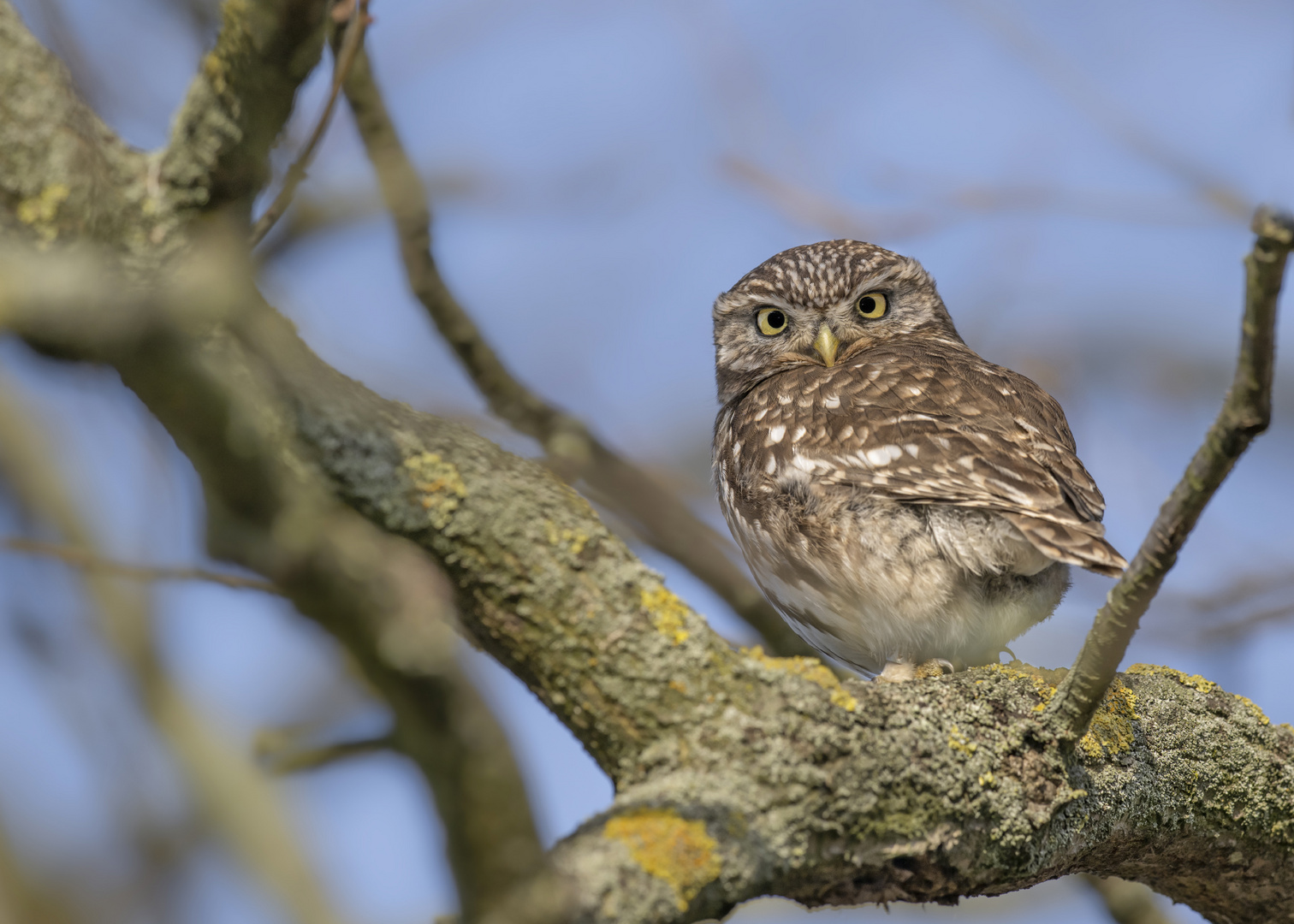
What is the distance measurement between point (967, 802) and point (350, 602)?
84.0 inches

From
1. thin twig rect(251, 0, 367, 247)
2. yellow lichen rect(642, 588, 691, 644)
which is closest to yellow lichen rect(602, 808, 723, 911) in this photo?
yellow lichen rect(642, 588, 691, 644)

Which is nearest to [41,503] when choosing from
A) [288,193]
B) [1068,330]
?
[288,193]

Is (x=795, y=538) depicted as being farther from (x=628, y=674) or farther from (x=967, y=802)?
(x=628, y=674)

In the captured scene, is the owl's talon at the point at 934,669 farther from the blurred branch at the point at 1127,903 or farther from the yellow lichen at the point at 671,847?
the yellow lichen at the point at 671,847

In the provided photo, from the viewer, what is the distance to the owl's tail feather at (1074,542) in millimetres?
3770

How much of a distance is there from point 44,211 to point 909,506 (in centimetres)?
352

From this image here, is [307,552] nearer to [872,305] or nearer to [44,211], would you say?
[44,211]

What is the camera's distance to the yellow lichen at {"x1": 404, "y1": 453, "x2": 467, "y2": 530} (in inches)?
98.2

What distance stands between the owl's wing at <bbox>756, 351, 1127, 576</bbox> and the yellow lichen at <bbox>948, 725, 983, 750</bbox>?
971mm

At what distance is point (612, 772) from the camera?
2715 mm

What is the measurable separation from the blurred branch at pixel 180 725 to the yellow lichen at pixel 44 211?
2.82 metres

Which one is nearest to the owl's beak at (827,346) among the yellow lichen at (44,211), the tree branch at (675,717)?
the tree branch at (675,717)

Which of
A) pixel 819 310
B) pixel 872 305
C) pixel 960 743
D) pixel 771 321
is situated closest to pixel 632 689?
pixel 960 743

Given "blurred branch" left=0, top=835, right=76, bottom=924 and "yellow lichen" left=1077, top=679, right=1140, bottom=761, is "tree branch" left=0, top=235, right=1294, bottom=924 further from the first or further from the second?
"blurred branch" left=0, top=835, right=76, bottom=924
